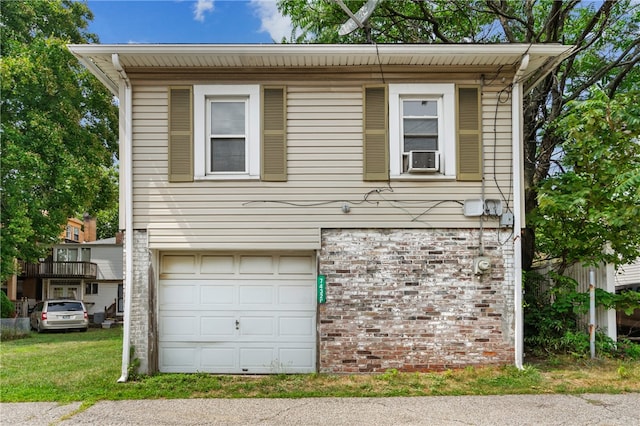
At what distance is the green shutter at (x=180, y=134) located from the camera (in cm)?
793

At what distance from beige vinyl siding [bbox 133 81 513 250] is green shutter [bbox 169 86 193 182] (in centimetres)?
11

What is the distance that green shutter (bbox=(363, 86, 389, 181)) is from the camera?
7.91 metres

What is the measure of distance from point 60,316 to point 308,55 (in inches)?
618

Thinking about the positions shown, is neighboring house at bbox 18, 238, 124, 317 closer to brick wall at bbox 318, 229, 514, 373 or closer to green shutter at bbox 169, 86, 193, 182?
green shutter at bbox 169, 86, 193, 182

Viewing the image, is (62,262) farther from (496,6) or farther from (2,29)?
(496,6)

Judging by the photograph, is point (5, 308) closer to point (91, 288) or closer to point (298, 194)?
point (91, 288)

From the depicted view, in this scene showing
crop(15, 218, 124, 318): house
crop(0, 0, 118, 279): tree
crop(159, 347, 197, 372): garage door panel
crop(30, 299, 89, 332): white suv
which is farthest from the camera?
crop(15, 218, 124, 318): house

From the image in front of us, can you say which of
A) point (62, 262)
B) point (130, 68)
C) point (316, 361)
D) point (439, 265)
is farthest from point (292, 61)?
point (62, 262)

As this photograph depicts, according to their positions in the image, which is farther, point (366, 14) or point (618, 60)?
point (618, 60)

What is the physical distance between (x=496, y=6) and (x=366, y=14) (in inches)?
140

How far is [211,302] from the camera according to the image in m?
A: 8.13

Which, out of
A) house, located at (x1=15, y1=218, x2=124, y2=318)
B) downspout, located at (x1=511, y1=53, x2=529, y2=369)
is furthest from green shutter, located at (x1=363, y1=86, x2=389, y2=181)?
house, located at (x1=15, y1=218, x2=124, y2=318)

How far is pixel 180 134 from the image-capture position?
26.2ft

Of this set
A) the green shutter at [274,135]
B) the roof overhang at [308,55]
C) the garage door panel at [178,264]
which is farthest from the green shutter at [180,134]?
the garage door panel at [178,264]
